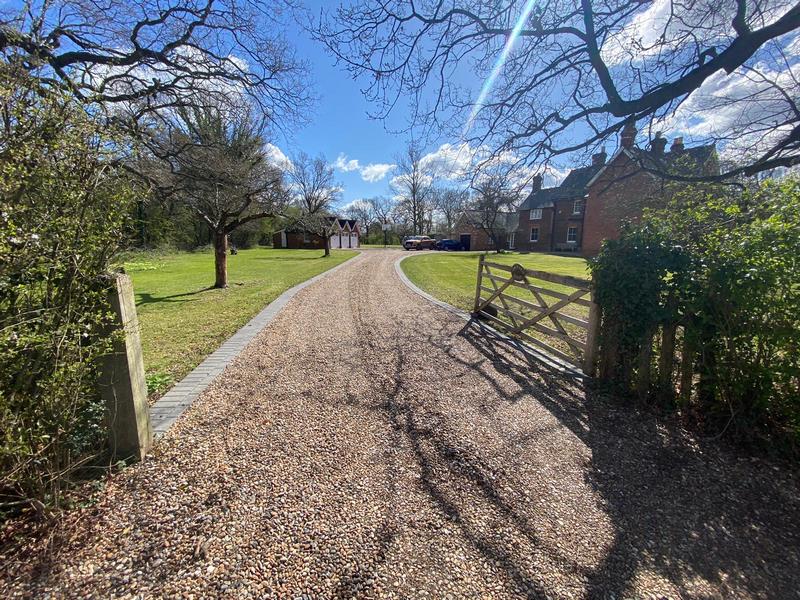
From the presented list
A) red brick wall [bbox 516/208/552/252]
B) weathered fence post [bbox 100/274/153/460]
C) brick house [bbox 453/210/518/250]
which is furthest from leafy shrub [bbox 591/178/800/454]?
red brick wall [bbox 516/208/552/252]

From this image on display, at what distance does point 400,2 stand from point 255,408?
680 cm

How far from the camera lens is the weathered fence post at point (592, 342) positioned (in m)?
4.30

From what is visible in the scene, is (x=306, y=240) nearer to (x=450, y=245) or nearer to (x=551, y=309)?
(x=450, y=245)

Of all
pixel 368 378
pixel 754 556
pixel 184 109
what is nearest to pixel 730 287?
pixel 754 556

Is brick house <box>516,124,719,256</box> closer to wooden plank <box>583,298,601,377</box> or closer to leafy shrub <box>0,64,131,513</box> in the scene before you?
wooden plank <box>583,298,601,377</box>

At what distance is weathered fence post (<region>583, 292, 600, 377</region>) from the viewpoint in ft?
14.1

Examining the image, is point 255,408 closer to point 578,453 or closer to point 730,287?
point 578,453

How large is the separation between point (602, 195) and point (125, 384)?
773 inches

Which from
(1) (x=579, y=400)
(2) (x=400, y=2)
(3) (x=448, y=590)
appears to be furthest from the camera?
(2) (x=400, y=2)

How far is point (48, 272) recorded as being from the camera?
1824 millimetres

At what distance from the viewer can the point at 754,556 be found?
1.96 metres

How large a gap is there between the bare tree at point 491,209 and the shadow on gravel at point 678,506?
19.4ft

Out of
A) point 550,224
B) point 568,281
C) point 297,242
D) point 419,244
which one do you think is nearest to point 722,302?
point 568,281

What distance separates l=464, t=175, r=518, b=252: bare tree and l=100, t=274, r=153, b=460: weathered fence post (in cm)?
746
